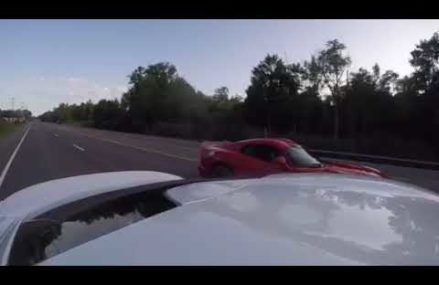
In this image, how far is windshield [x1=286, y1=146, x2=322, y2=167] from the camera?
10.7m

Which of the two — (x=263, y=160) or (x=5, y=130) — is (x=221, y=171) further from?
(x=5, y=130)

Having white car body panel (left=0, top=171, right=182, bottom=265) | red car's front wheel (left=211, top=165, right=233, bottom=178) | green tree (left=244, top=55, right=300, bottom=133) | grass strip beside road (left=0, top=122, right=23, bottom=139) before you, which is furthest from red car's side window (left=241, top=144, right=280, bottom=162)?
grass strip beside road (left=0, top=122, right=23, bottom=139)

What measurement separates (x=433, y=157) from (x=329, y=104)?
66.6 ft

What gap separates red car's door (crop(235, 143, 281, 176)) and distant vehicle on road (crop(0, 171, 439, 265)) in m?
8.19

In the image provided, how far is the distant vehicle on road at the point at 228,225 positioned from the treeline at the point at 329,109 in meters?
26.5

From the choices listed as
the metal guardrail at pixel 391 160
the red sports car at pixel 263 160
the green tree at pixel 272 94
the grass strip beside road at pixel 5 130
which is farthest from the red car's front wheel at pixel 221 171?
the grass strip beside road at pixel 5 130

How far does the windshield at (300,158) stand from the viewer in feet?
35.0

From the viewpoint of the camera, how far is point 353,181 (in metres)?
2.77

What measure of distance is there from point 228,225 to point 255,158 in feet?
32.3

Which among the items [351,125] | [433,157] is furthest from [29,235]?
[351,125]

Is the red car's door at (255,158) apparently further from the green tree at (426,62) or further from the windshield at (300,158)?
the green tree at (426,62)

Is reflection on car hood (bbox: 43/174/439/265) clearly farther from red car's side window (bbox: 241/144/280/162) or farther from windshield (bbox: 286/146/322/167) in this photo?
red car's side window (bbox: 241/144/280/162)

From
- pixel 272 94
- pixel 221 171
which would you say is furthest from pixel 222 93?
pixel 221 171
